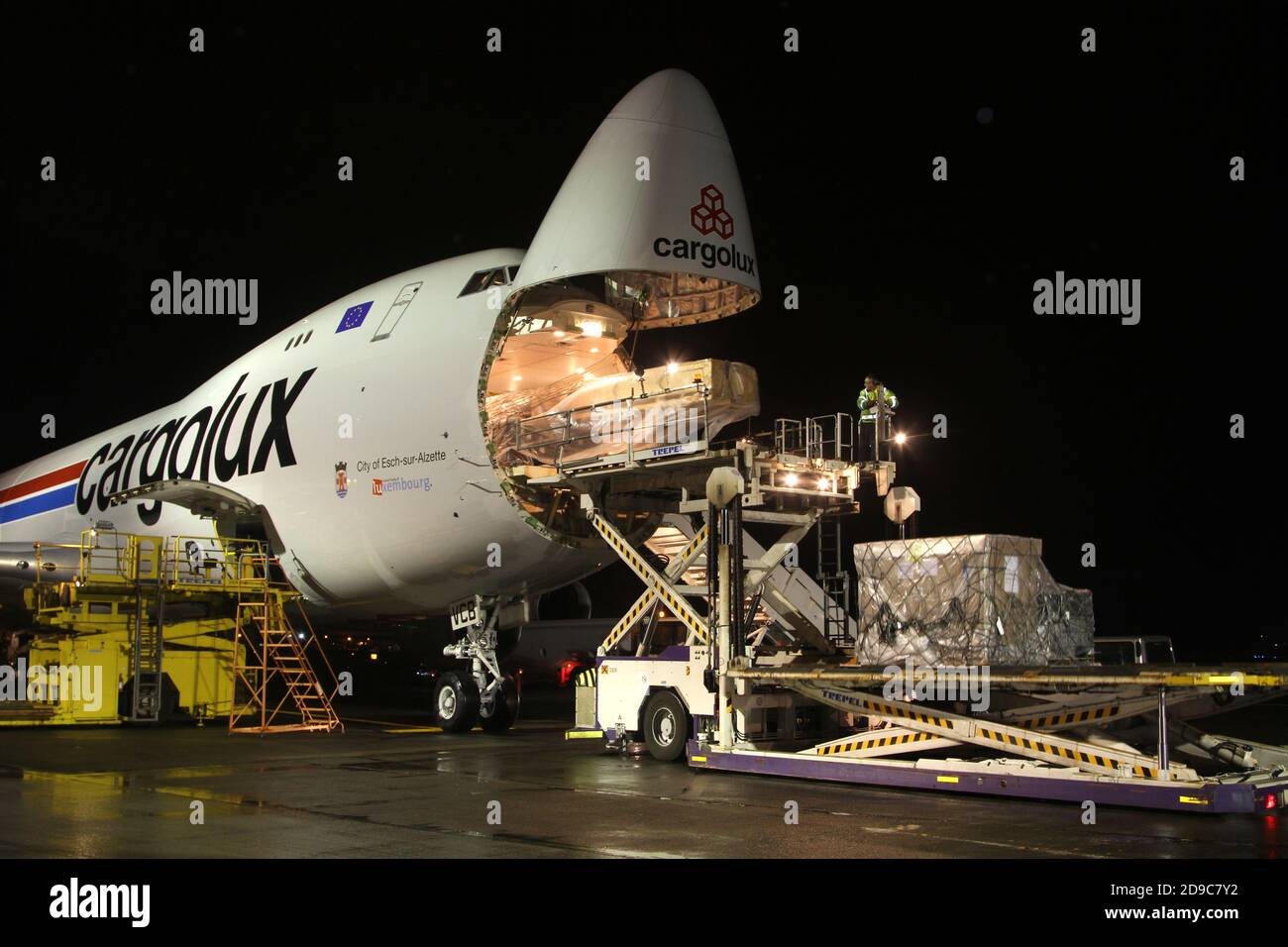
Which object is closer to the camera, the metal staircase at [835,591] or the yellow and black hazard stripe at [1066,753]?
the yellow and black hazard stripe at [1066,753]

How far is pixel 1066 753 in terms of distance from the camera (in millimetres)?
11703

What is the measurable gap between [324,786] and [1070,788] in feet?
24.3

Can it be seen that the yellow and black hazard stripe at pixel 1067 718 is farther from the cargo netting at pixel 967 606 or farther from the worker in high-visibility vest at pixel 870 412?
the worker in high-visibility vest at pixel 870 412

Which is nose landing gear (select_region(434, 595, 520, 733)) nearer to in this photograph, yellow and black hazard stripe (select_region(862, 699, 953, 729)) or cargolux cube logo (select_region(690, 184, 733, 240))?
cargolux cube logo (select_region(690, 184, 733, 240))

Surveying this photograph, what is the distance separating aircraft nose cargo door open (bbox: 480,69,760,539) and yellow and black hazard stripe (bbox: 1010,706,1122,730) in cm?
488

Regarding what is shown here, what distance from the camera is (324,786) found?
12.8 meters

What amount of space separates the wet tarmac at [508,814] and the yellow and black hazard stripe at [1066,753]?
0.38 meters

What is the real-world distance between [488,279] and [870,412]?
579cm

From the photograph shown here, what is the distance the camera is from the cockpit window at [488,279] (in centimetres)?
1756

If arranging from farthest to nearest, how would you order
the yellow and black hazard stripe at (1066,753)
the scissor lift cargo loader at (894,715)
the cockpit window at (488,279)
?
the cockpit window at (488,279)
the yellow and black hazard stripe at (1066,753)
the scissor lift cargo loader at (894,715)

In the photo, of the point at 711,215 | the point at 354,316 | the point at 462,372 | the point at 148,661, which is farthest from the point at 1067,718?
the point at 148,661

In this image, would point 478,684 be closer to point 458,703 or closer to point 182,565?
point 458,703

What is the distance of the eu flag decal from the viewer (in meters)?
19.8

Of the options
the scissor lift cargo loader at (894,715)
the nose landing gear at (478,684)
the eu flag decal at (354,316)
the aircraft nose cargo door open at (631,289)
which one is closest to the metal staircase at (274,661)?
the nose landing gear at (478,684)
